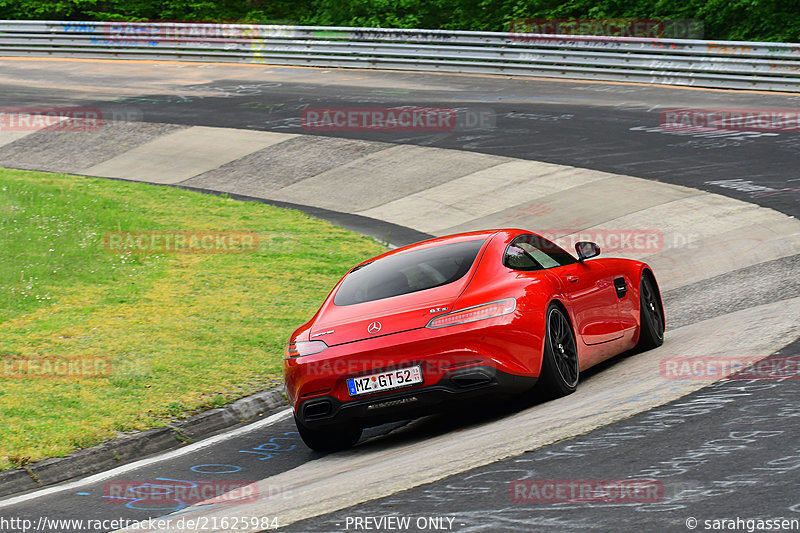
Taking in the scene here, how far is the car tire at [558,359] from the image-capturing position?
740 centimetres

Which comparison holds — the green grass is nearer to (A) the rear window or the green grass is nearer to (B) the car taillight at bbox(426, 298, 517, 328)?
(A) the rear window

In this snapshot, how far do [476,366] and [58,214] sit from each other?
10658 mm

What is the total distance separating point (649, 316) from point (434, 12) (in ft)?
91.6

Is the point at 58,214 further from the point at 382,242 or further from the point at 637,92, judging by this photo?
the point at 637,92

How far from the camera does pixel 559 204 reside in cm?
1745

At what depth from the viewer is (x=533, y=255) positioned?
8500 mm

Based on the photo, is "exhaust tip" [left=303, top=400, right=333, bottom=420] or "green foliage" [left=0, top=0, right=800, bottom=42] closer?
"exhaust tip" [left=303, top=400, right=333, bottom=420]

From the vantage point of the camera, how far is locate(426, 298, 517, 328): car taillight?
711 cm

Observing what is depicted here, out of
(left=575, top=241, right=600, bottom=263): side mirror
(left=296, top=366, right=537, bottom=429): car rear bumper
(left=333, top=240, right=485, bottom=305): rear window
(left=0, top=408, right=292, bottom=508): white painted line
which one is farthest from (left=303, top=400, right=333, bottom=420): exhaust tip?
(left=575, top=241, right=600, bottom=263): side mirror

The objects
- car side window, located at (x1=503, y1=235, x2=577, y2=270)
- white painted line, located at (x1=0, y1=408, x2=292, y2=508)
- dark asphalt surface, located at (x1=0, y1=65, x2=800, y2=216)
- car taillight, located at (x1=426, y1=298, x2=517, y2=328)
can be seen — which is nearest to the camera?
white painted line, located at (x1=0, y1=408, x2=292, y2=508)

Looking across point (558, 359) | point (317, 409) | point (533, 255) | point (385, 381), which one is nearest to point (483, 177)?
point (533, 255)

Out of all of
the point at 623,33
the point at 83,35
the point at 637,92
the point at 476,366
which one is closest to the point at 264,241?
the point at 476,366

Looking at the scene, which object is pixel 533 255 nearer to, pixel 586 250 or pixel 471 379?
pixel 586 250

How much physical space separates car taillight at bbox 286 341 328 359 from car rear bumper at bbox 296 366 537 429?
0.34 metres
